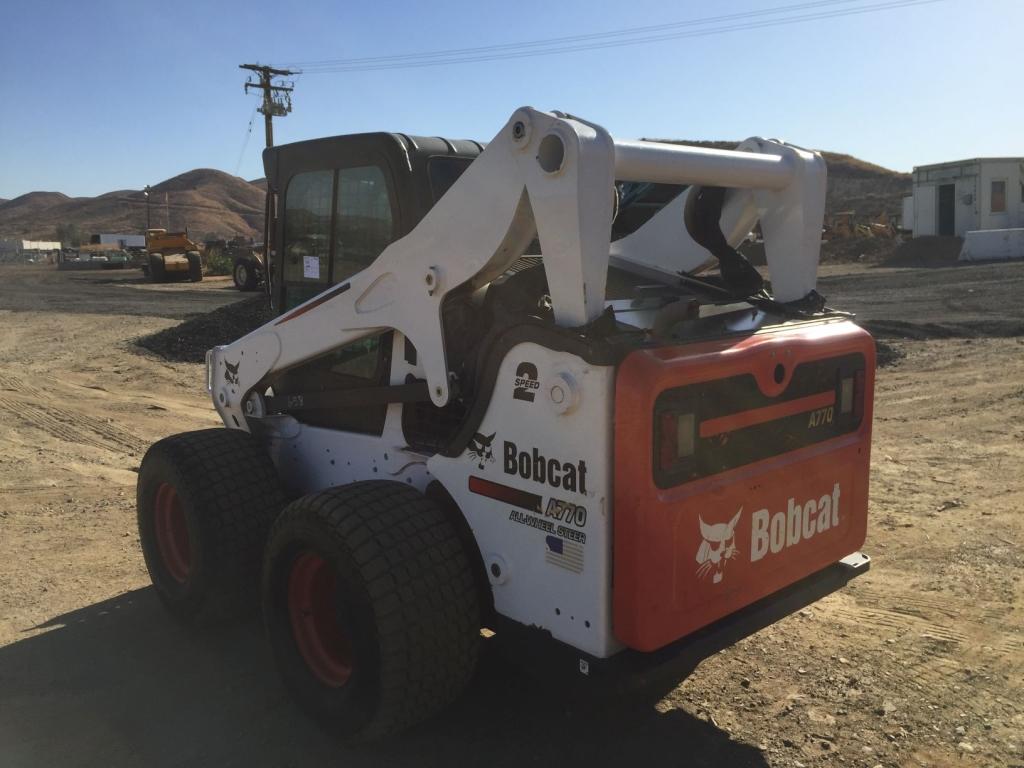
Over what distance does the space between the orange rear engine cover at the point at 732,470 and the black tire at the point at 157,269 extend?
34428 mm

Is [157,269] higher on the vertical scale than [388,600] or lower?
higher

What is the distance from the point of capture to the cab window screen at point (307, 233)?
4.27 m

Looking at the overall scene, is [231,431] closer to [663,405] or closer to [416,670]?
[416,670]

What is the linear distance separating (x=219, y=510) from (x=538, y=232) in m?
2.16

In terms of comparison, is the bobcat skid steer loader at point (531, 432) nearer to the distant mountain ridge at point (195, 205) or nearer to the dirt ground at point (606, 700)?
the dirt ground at point (606, 700)

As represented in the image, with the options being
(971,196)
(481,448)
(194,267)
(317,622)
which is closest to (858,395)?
(481,448)

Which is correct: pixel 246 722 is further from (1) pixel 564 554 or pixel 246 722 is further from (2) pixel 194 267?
(2) pixel 194 267

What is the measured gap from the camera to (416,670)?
3059 millimetres

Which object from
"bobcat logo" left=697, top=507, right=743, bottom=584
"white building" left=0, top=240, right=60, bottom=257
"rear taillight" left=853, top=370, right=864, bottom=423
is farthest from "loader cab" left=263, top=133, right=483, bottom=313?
"white building" left=0, top=240, right=60, bottom=257

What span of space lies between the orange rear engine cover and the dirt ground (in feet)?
1.68

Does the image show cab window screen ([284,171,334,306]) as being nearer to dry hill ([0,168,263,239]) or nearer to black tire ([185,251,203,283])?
black tire ([185,251,203,283])

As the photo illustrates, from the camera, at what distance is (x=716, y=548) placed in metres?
3.02

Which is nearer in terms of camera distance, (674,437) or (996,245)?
(674,437)

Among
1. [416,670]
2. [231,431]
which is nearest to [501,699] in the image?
[416,670]
